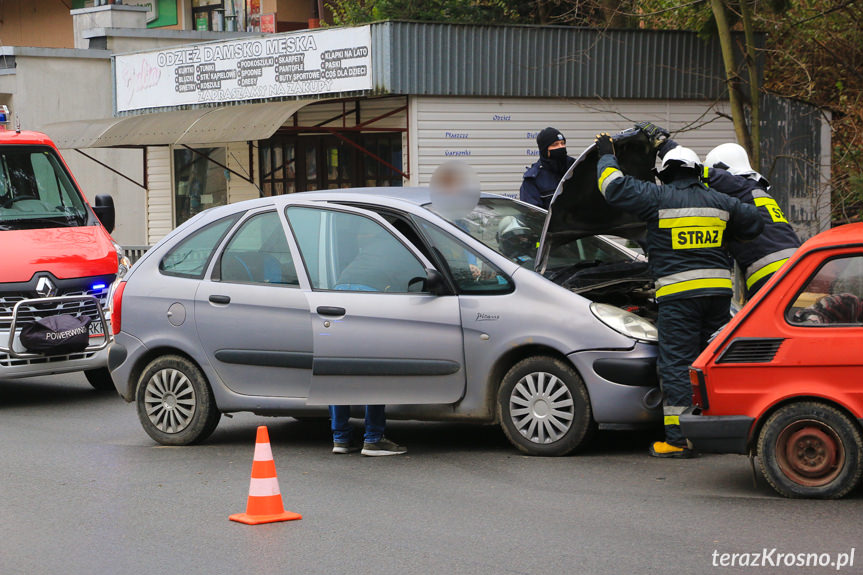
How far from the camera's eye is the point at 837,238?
21.1ft

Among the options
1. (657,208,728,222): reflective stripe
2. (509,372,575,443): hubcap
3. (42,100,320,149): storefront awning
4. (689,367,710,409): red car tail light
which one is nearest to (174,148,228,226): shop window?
(42,100,320,149): storefront awning

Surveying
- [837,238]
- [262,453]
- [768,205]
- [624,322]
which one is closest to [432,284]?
[624,322]

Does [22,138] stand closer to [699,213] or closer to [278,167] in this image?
[699,213]

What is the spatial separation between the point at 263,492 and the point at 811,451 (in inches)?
110

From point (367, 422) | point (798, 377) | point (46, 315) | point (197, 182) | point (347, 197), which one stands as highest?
point (347, 197)

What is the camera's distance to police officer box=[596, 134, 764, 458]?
7500mm

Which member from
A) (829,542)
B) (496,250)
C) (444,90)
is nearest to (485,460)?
(496,250)

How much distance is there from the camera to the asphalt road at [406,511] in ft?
18.2

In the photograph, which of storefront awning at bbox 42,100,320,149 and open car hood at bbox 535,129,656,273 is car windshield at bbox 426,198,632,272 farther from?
storefront awning at bbox 42,100,320,149

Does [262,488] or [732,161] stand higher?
[732,161]

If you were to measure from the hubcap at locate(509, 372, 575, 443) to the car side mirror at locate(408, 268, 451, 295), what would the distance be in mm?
745

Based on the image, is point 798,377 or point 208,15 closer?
point 798,377

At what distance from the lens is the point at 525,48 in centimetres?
1934

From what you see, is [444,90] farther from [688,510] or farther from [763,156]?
[688,510]
